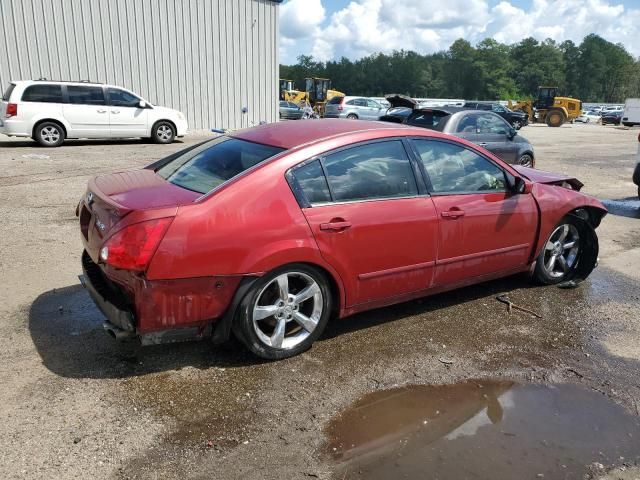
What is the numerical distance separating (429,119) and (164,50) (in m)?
13.4

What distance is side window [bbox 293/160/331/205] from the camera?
356 cm

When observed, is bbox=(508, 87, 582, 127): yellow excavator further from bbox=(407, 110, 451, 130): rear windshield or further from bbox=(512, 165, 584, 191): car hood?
bbox=(512, 165, 584, 191): car hood

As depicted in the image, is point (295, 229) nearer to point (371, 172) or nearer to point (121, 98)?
point (371, 172)

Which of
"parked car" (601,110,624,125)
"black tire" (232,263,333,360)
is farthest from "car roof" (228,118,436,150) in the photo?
"parked car" (601,110,624,125)

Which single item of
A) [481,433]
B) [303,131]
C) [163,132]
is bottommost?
[481,433]

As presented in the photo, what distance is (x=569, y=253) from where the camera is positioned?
5.27 metres

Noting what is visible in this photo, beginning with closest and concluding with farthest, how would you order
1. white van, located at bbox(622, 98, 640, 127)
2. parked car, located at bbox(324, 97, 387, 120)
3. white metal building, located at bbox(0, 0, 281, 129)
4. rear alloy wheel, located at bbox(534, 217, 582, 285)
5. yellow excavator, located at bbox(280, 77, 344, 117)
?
rear alloy wheel, located at bbox(534, 217, 582, 285), white metal building, located at bbox(0, 0, 281, 129), parked car, located at bbox(324, 97, 387, 120), white van, located at bbox(622, 98, 640, 127), yellow excavator, located at bbox(280, 77, 344, 117)

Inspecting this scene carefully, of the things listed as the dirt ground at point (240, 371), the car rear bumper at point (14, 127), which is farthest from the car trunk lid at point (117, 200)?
the car rear bumper at point (14, 127)

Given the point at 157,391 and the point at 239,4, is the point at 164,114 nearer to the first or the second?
the point at 239,4

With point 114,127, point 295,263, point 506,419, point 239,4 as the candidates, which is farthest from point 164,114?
point 506,419

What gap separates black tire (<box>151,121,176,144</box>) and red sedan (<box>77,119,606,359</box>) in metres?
12.6

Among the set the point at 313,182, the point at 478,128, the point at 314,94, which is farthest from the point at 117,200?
the point at 314,94

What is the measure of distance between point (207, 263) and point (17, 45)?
1801 centimetres

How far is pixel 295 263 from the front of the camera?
3.48 meters
